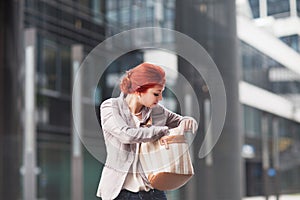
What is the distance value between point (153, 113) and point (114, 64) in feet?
2.79

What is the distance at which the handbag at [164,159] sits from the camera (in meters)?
2.15

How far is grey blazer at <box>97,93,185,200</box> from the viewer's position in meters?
2.17

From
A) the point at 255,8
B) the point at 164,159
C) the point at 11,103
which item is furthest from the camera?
the point at 11,103

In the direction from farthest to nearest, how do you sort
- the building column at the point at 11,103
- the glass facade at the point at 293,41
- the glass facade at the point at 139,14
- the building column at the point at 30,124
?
the building column at the point at 11,103, the building column at the point at 30,124, the glass facade at the point at 139,14, the glass facade at the point at 293,41

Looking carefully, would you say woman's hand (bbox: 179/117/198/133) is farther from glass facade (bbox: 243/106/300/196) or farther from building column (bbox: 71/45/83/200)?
building column (bbox: 71/45/83/200)

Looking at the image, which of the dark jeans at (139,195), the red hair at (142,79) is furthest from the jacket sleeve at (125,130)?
the dark jeans at (139,195)

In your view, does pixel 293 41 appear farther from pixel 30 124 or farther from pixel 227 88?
pixel 30 124

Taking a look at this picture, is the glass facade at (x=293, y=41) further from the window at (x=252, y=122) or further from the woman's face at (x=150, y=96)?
the woman's face at (x=150, y=96)

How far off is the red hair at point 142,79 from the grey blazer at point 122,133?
0.19 ft

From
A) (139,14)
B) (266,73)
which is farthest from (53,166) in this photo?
(266,73)

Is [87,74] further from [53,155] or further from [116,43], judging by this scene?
[53,155]

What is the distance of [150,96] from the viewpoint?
2229 mm

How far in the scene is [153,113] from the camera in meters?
2.24

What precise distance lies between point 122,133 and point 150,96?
0.19 metres
